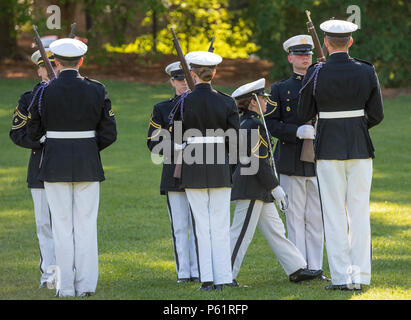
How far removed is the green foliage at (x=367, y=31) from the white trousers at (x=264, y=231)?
17483 millimetres

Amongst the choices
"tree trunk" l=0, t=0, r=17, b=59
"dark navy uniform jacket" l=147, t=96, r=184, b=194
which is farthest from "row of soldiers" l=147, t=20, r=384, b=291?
"tree trunk" l=0, t=0, r=17, b=59

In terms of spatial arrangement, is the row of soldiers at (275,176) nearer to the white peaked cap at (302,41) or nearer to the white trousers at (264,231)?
the white trousers at (264,231)

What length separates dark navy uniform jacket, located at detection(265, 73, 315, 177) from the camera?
312 inches

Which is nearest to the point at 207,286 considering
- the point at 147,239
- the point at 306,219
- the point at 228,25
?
the point at 306,219

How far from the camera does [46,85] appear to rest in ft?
22.8

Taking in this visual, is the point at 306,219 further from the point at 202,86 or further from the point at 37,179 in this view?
the point at 37,179

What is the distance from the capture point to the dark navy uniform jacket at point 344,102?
7043mm

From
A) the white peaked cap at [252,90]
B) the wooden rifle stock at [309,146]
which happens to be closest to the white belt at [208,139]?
the white peaked cap at [252,90]

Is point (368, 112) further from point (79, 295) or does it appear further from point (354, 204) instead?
point (79, 295)

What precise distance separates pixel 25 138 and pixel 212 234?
5.93ft

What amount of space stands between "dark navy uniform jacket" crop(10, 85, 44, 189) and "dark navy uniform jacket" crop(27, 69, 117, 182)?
1.19 feet

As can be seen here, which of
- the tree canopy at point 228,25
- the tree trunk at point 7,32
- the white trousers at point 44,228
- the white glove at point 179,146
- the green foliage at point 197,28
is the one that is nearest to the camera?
the white glove at point 179,146

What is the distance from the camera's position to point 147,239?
400 inches

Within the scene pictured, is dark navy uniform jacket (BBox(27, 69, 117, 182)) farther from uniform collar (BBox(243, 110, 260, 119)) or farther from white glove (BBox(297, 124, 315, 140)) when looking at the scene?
white glove (BBox(297, 124, 315, 140))
